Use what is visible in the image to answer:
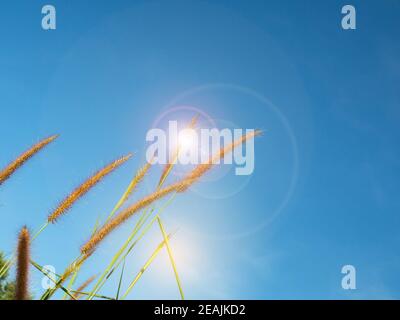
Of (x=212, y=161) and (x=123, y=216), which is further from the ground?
(x=212, y=161)

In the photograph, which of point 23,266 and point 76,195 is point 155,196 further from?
point 23,266

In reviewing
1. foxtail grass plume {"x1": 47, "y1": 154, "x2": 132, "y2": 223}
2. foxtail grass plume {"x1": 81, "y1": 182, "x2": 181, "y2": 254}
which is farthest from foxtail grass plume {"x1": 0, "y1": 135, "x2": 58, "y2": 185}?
foxtail grass plume {"x1": 81, "y1": 182, "x2": 181, "y2": 254}

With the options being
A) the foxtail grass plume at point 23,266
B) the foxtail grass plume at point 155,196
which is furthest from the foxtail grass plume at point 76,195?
the foxtail grass plume at point 23,266

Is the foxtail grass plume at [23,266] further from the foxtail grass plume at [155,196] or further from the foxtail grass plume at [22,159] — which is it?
the foxtail grass plume at [22,159]

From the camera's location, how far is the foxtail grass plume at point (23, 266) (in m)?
1.73

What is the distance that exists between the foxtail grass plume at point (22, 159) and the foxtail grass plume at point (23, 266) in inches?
24.7

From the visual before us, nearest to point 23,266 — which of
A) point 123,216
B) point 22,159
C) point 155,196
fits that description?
point 123,216

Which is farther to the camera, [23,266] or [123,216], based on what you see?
[123,216]

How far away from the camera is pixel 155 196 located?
2.52 meters

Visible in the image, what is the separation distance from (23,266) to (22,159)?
1.15 metres

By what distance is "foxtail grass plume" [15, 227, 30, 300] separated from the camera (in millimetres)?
1731

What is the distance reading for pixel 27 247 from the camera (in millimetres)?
1901
